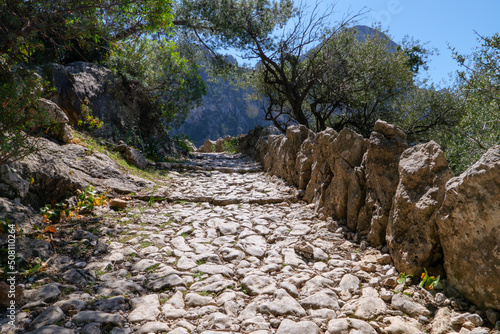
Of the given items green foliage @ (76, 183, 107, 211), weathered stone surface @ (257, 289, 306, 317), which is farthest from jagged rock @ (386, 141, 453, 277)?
green foliage @ (76, 183, 107, 211)

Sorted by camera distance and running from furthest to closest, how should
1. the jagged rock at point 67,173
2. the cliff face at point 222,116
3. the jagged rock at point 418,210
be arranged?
the cliff face at point 222,116, the jagged rock at point 67,173, the jagged rock at point 418,210

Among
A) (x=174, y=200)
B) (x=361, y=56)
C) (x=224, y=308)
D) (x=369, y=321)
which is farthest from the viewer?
(x=361, y=56)

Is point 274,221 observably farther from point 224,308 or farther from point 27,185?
point 27,185

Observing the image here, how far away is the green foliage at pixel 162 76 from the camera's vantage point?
34.1ft

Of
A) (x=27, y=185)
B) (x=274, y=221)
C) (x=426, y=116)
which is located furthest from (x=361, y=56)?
(x=27, y=185)

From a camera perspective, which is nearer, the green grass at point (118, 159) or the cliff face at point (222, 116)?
the green grass at point (118, 159)

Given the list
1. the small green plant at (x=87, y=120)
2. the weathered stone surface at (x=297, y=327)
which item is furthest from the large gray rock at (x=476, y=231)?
the small green plant at (x=87, y=120)

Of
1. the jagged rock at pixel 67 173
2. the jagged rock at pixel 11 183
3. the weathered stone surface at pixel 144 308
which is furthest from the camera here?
the jagged rock at pixel 67 173

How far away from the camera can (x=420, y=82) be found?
14.9 metres

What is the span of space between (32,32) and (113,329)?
147 inches

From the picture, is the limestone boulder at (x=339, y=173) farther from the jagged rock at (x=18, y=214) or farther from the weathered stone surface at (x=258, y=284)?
the jagged rock at (x=18, y=214)

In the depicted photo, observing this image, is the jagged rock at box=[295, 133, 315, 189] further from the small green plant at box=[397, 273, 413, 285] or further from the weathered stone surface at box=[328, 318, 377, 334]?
the weathered stone surface at box=[328, 318, 377, 334]

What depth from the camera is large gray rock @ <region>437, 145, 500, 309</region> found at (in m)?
2.27

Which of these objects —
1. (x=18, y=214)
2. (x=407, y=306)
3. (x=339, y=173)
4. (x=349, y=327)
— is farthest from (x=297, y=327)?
(x=18, y=214)
